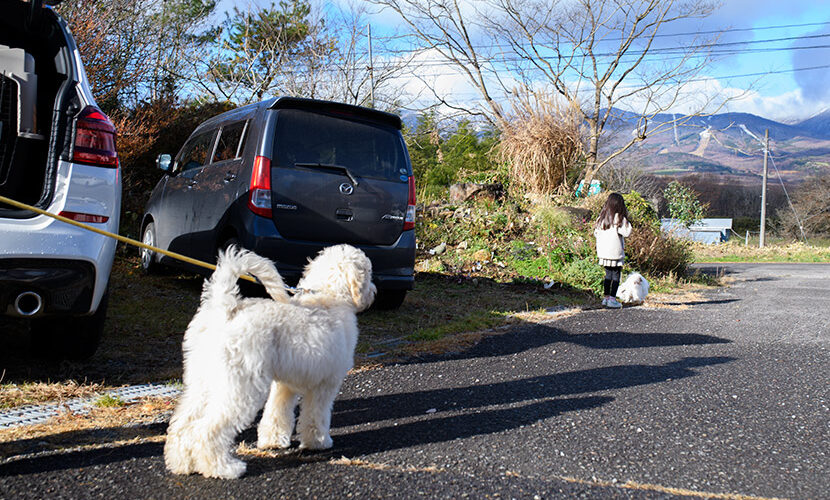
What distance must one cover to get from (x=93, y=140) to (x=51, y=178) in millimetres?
341

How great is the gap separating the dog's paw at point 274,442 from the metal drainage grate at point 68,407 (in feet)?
3.84

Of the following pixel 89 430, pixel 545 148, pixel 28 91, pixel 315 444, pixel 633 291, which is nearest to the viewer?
pixel 315 444

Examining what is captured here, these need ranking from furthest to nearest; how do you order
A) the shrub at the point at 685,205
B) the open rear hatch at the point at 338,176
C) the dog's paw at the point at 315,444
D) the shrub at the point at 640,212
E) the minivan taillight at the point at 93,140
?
the shrub at the point at 685,205, the shrub at the point at 640,212, the open rear hatch at the point at 338,176, the minivan taillight at the point at 93,140, the dog's paw at the point at 315,444

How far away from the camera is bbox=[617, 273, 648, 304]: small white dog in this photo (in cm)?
948

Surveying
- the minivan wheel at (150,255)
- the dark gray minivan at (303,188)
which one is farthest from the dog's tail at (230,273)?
the minivan wheel at (150,255)

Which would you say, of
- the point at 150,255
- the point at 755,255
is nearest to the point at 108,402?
the point at 150,255

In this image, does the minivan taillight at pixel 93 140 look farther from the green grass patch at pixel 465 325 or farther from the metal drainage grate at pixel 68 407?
the green grass patch at pixel 465 325

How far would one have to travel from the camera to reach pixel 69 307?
3541mm

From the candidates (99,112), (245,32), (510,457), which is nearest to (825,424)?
(510,457)

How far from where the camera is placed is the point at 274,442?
3.17m

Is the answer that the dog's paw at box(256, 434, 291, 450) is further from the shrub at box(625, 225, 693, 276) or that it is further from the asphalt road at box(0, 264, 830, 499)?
the shrub at box(625, 225, 693, 276)

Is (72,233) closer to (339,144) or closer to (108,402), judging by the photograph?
(108,402)

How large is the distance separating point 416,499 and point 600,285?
842cm

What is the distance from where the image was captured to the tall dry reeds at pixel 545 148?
14.4 m
